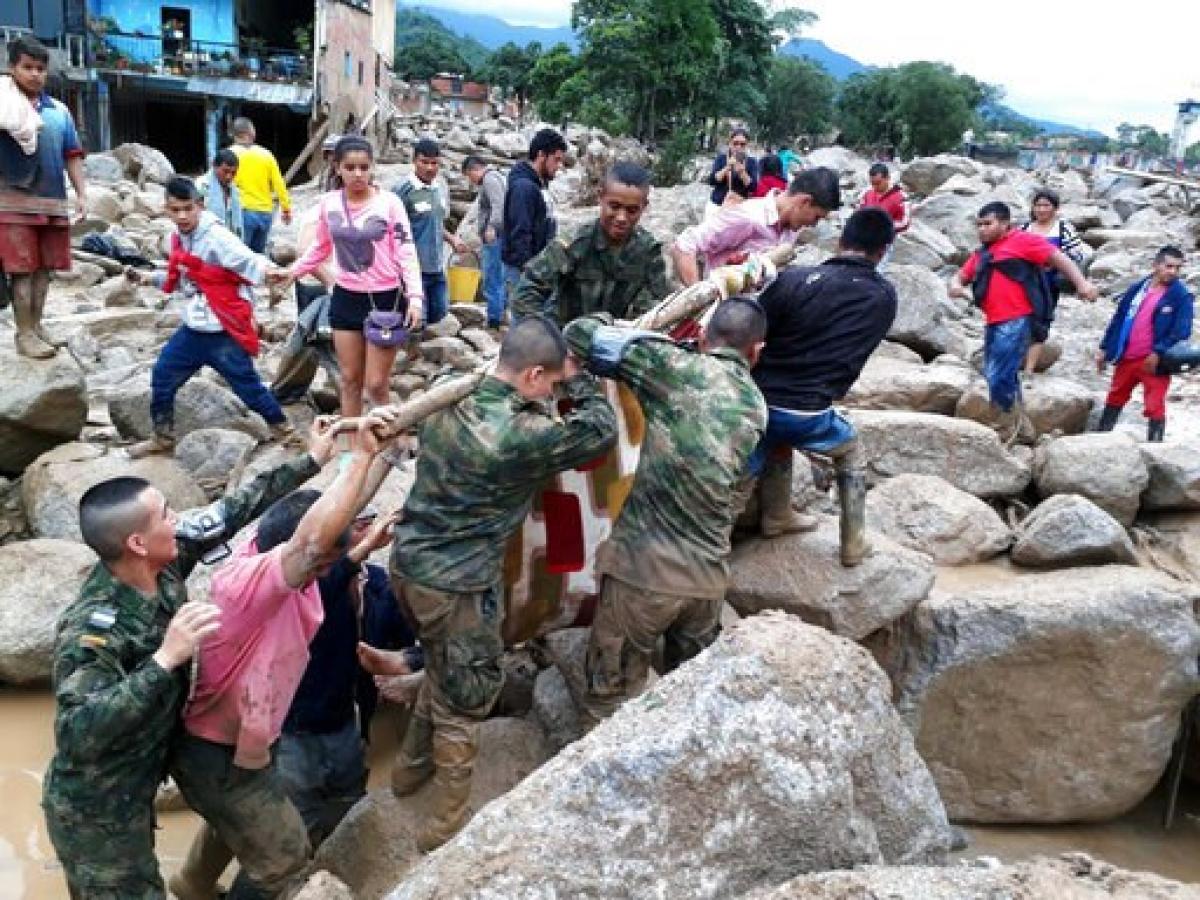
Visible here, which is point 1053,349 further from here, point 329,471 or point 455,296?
point 329,471

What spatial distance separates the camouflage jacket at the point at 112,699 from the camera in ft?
8.97

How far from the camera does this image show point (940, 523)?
18.1 ft

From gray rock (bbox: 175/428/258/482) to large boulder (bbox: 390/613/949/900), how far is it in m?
4.48

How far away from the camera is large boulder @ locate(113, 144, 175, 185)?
1986 cm

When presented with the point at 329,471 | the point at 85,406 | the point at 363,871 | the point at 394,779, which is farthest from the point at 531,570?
the point at 85,406

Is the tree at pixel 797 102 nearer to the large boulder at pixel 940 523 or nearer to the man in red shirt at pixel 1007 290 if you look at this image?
the man in red shirt at pixel 1007 290

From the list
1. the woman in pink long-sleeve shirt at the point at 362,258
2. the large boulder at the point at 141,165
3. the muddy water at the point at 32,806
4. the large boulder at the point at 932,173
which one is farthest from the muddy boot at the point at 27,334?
the large boulder at the point at 932,173

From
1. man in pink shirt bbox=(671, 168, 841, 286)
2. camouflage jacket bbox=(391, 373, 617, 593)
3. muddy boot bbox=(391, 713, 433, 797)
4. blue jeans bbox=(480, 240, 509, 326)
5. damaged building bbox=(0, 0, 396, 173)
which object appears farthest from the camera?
damaged building bbox=(0, 0, 396, 173)

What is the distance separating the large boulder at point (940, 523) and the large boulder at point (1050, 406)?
5.85 feet

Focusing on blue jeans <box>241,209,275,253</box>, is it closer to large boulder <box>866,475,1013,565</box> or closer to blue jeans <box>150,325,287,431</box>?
blue jeans <box>150,325,287,431</box>

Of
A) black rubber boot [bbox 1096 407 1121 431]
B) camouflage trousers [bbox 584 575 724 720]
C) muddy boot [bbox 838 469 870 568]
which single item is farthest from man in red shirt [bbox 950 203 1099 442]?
camouflage trousers [bbox 584 575 724 720]

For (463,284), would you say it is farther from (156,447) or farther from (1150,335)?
(1150,335)

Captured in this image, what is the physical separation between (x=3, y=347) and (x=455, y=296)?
4.70 metres

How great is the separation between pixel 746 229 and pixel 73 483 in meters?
4.22
